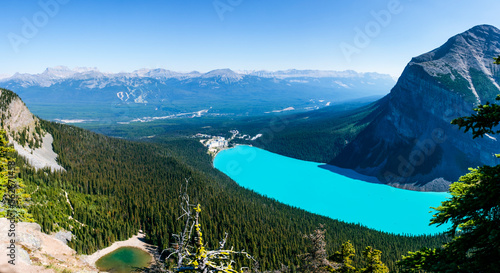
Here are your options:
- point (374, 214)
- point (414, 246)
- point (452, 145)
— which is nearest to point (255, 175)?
point (374, 214)

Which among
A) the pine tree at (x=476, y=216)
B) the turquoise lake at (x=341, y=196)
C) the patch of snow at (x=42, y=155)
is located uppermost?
the pine tree at (x=476, y=216)

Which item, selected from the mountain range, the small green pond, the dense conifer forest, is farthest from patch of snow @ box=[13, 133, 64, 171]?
the mountain range

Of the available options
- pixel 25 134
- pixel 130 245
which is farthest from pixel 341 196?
pixel 25 134

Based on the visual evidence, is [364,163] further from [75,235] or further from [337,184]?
[75,235]

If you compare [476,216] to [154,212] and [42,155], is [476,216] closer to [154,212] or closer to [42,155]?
[154,212]

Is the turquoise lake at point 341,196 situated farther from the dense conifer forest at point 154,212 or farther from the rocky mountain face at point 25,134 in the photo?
the rocky mountain face at point 25,134

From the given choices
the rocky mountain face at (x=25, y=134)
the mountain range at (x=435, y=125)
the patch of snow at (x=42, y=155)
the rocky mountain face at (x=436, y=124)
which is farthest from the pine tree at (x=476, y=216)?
the rocky mountain face at (x=436, y=124)

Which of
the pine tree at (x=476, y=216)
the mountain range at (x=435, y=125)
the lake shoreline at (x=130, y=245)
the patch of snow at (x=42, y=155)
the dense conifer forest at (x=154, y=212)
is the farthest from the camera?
the mountain range at (x=435, y=125)
